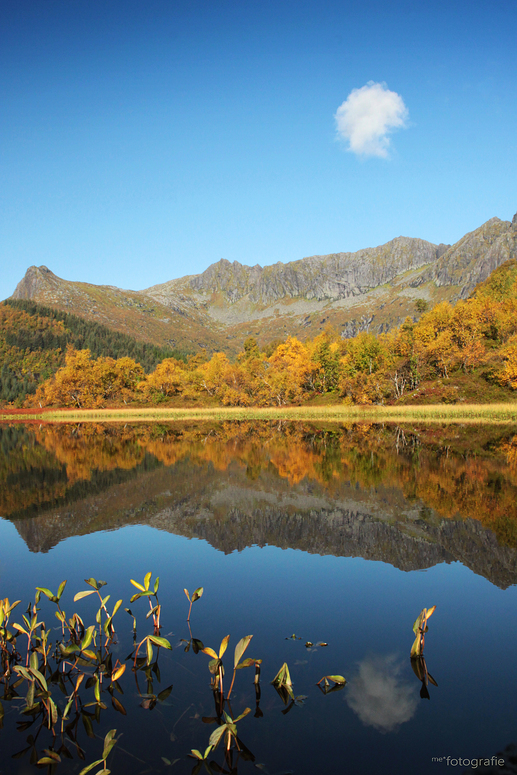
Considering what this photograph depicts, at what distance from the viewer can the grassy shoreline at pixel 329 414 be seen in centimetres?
5638

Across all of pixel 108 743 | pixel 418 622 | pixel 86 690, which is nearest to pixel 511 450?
pixel 418 622

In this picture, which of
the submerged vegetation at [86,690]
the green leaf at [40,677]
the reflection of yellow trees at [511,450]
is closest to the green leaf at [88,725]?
the submerged vegetation at [86,690]

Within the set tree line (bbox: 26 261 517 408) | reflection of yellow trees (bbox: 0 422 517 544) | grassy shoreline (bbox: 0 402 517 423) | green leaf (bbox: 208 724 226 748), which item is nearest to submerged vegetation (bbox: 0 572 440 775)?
green leaf (bbox: 208 724 226 748)

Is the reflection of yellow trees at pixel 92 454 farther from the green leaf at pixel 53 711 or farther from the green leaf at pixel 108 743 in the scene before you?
the green leaf at pixel 108 743

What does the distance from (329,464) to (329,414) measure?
45.9 m

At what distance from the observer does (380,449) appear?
32.2m

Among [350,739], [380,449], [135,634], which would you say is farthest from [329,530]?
[380,449]

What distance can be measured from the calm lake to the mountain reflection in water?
0.11 metres

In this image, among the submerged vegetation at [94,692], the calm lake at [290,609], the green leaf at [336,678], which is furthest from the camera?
the green leaf at [336,678]

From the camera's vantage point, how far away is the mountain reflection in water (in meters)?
12.6

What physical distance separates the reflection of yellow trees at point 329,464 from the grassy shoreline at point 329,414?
16703 millimetres

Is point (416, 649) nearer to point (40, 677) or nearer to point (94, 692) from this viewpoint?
point (94, 692)

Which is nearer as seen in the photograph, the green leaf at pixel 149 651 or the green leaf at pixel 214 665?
the green leaf at pixel 214 665

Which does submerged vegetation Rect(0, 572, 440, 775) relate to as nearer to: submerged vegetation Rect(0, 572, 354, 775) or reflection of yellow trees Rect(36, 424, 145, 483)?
submerged vegetation Rect(0, 572, 354, 775)
